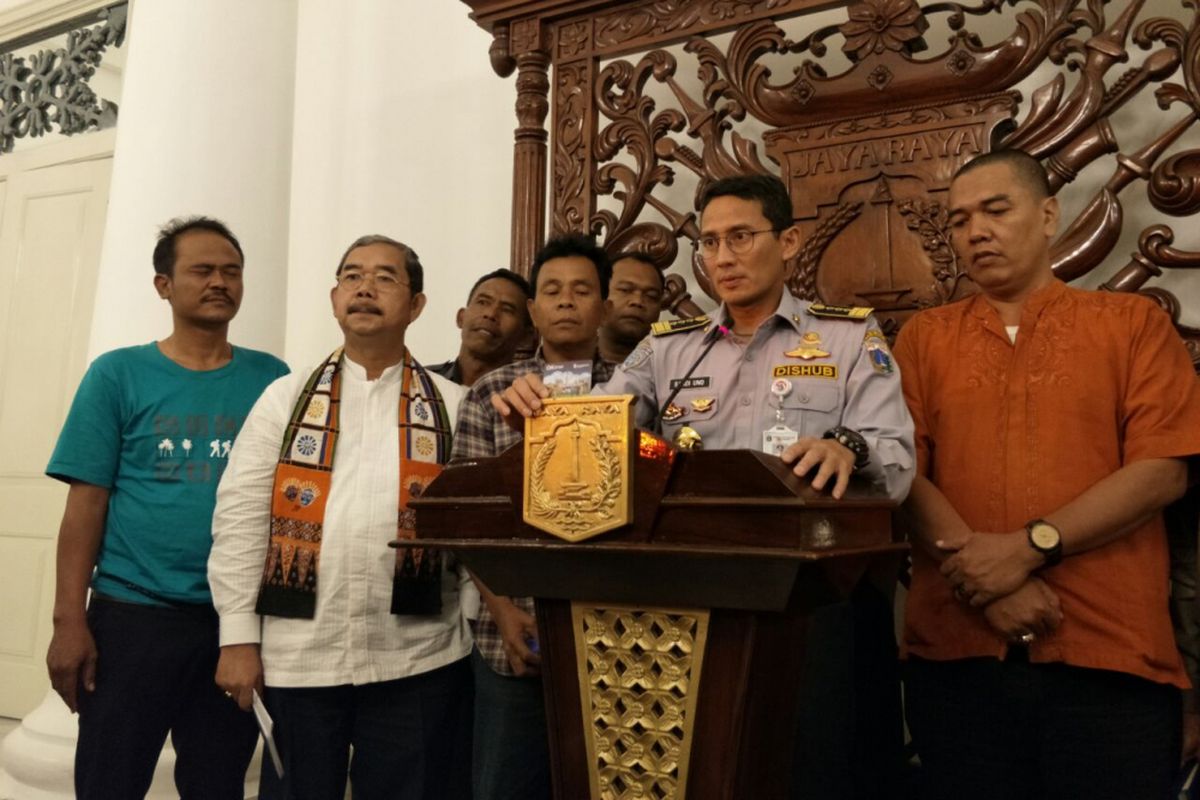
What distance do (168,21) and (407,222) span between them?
110cm

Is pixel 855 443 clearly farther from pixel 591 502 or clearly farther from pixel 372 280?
pixel 372 280

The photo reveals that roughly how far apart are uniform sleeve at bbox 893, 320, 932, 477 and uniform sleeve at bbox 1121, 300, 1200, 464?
0.34m

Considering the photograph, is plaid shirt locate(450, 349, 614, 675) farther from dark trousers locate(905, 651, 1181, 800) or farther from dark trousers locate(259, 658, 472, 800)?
dark trousers locate(905, 651, 1181, 800)

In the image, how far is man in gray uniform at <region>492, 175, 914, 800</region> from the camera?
1.55m

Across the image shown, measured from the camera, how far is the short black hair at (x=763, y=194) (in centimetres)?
166

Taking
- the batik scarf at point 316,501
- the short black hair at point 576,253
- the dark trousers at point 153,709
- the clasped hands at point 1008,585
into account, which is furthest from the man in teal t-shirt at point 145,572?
the clasped hands at point 1008,585

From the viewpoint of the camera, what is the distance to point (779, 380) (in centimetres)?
163

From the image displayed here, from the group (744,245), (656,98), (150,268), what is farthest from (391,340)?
(656,98)

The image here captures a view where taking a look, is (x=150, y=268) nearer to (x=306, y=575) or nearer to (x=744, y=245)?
(x=306, y=575)

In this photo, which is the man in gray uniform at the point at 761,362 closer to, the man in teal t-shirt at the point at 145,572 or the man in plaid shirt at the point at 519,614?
the man in plaid shirt at the point at 519,614

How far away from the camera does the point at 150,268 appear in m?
3.07

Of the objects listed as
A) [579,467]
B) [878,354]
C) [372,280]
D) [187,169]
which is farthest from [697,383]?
[187,169]

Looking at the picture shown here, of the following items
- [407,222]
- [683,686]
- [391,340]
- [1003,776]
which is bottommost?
[1003,776]

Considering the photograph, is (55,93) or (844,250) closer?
(844,250)
